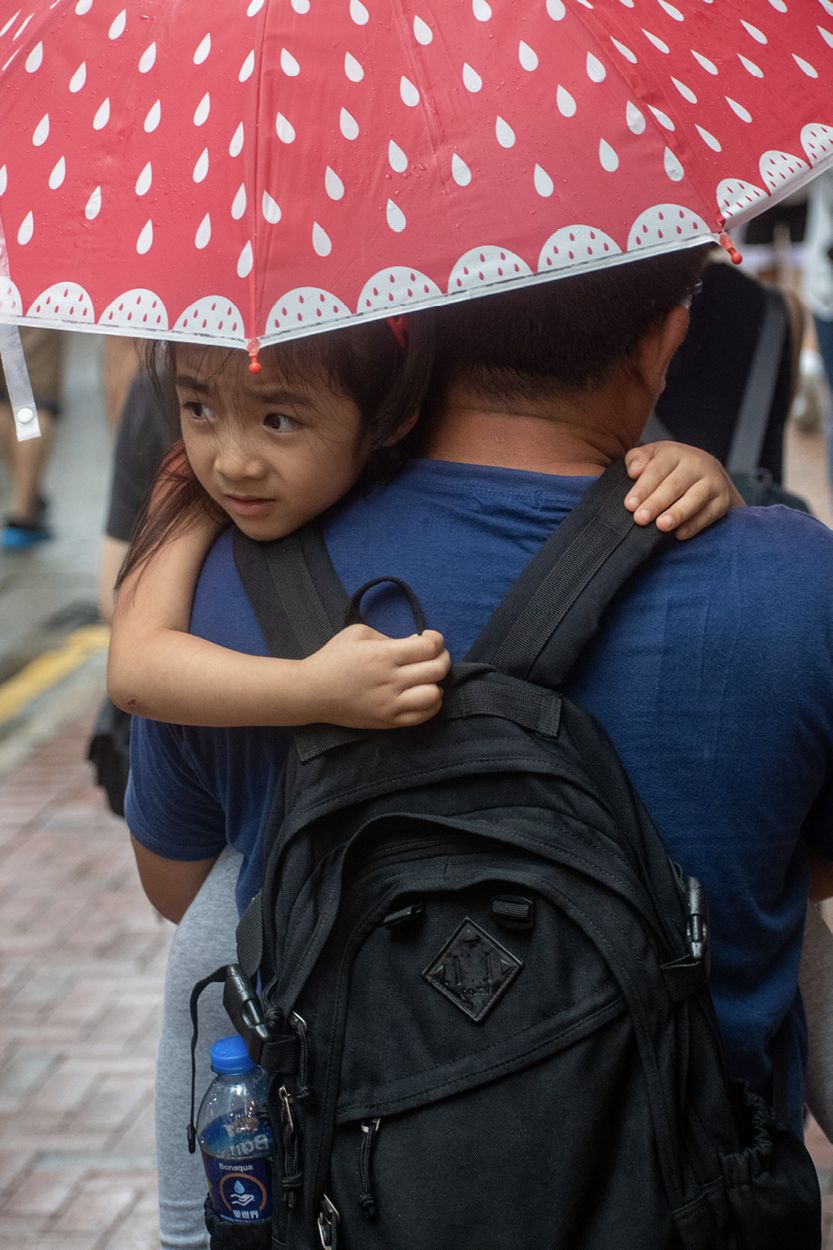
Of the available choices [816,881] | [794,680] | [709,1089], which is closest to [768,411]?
[816,881]

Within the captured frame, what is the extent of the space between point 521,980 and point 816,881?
A: 616 millimetres

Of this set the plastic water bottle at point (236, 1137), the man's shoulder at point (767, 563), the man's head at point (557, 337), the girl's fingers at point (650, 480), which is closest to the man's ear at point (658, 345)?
the man's head at point (557, 337)

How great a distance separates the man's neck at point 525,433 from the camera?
1.88 metres

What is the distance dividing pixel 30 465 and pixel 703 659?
25.9ft

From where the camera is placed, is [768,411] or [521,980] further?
[768,411]

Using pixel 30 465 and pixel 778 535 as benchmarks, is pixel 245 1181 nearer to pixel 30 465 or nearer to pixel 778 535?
pixel 778 535

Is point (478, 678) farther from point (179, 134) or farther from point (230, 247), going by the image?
point (179, 134)

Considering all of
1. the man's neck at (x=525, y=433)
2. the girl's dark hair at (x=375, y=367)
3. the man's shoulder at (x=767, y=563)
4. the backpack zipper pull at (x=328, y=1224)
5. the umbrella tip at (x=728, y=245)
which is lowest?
the backpack zipper pull at (x=328, y=1224)

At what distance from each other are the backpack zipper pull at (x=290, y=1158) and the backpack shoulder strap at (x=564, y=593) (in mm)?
517

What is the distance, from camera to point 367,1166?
170 cm

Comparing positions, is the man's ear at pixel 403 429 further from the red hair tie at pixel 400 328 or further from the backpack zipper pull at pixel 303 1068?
the backpack zipper pull at pixel 303 1068

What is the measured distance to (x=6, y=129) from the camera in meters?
1.95

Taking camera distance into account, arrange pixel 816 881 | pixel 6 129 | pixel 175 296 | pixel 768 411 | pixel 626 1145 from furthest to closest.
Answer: pixel 768 411
pixel 816 881
pixel 6 129
pixel 175 296
pixel 626 1145

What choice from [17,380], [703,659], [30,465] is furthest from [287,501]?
[30,465]
